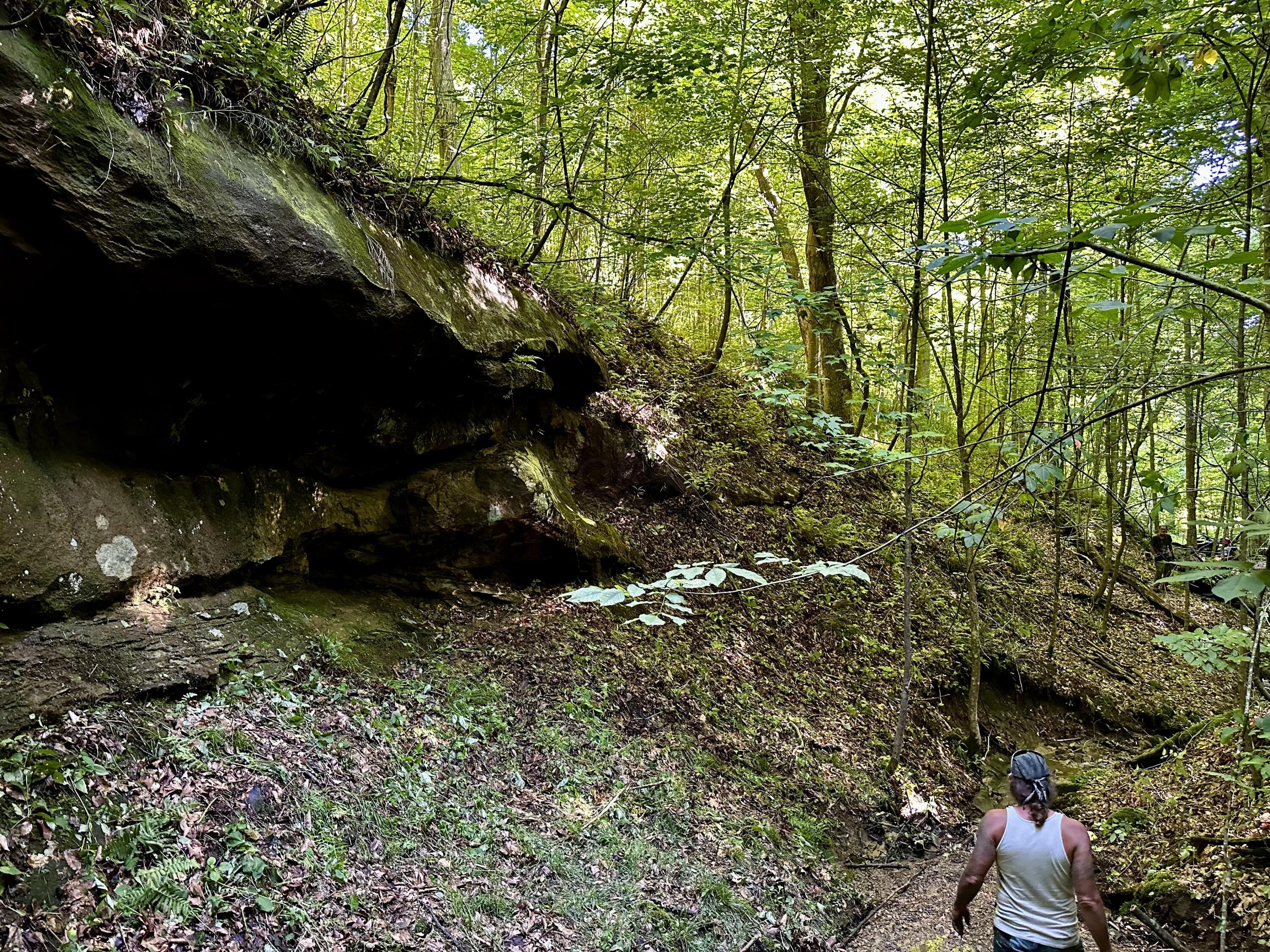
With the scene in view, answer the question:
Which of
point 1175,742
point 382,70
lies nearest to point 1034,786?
point 1175,742

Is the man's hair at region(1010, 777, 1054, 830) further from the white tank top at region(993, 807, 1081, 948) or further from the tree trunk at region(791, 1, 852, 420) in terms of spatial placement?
the tree trunk at region(791, 1, 852, 420)

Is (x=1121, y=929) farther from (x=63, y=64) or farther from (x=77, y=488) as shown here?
(x=63, y=64)

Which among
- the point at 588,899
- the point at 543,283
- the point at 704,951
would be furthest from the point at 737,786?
the point at 543,283

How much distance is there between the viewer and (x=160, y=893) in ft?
10.4

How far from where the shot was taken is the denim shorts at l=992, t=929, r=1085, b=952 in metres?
3.43

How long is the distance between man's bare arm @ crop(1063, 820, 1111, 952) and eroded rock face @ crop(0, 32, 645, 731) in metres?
5.12

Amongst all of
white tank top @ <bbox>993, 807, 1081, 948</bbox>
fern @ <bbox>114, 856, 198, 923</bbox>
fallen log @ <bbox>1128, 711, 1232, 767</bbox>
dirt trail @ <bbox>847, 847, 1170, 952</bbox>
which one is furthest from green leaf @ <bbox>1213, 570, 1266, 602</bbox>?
fallen log @ <bbox>1128, 711, 1232, 767</bbox>

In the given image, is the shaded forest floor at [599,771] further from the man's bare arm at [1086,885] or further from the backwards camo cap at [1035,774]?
the backwards camo cap at [1035,774]

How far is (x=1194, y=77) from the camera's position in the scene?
18.1ft

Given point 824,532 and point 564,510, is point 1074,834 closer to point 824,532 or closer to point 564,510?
point 564,510

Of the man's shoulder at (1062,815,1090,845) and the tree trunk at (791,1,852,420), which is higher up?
the tree trunk at (791,1,852,420)

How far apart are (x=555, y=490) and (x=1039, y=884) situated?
5625mm

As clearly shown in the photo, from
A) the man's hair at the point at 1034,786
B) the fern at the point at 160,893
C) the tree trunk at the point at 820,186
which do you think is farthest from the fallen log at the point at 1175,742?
the fern at the point at 160,893

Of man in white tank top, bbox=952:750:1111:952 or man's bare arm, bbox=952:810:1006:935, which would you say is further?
man's bare arm, bbox=952:810:1006:935
